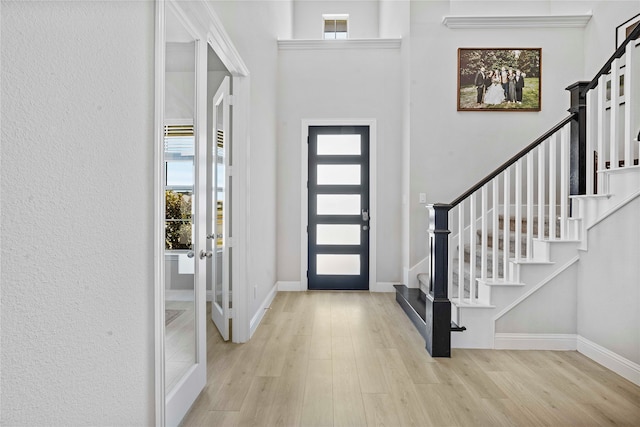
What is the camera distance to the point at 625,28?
400 centimetres

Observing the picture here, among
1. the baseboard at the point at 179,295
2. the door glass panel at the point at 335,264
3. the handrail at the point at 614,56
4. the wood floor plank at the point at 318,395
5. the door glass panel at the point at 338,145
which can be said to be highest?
the handrail at the point at 614,56

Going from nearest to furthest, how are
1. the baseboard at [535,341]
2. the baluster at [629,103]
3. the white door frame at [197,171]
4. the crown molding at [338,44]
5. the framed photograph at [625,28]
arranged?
the white door frame at [197,171] < the baluster at [629,103] < the baseboard at [535,341] < the framed photograph at [625,28] < the crown molding at [338,44]

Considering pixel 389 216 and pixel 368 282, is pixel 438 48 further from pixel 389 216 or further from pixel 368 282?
pixel 368 282

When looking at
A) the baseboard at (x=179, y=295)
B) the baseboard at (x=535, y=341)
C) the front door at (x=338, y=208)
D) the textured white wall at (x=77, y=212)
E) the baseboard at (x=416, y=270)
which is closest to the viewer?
the textured white wall at (x=77, y=212)

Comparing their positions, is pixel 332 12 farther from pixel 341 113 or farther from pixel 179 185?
pixel 179 185

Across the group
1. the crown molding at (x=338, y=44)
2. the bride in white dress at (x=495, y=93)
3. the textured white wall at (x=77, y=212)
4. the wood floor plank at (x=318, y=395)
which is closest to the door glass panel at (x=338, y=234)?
the bride in white dress at (x=495, y=93)

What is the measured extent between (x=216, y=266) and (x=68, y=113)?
8.02ft

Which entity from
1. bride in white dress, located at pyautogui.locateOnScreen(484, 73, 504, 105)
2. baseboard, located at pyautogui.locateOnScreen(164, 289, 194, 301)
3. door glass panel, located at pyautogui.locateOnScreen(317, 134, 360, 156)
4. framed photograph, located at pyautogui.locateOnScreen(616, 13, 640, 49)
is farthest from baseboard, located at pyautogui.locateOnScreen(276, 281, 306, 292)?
→ framed photograph, located at pyautogui.locateOnScreen(616, 13, 640, 49)

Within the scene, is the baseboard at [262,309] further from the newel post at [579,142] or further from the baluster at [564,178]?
the newel post at [579,142]

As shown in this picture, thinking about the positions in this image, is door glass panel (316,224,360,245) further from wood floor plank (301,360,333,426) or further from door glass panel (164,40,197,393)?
door glass panel (164,40,197,393)

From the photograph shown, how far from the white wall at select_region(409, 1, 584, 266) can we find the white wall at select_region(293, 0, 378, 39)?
2365 mm

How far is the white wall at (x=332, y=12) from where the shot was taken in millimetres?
6566

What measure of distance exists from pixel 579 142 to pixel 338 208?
2841 millimetres

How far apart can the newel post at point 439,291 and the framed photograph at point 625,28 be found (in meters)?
2.98
